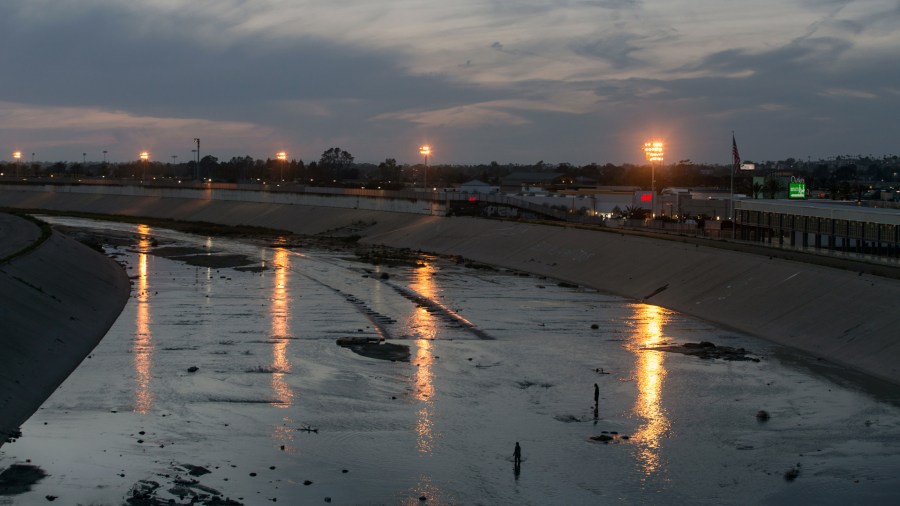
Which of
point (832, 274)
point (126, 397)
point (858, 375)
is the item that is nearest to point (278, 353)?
point (126, 397)

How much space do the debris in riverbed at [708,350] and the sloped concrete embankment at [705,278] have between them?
2992 millimetres

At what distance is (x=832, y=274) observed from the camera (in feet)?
165

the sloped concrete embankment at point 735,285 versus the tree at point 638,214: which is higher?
the tree at point 638,214

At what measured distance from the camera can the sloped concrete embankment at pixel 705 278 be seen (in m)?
41.7

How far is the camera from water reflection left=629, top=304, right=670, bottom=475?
27.6 meters

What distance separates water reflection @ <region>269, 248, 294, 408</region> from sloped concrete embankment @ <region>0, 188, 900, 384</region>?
19195 mm

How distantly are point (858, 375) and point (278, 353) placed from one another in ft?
69.8

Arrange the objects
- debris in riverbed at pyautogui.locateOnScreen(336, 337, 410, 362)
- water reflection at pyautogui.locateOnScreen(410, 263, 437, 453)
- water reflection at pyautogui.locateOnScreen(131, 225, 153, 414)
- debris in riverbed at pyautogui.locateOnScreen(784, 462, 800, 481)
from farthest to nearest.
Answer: debris in riverbed at pyautogui.locateOnScreen(336, 337, 410, 362) < water reflection at pyautogui.locateOnScreen(131, 225, 153, 414) < water reflection at pyautogui.locateOnScreen(410, 263, 437, 453) < debris in riverbed at pyautogui.locateOnScreen(784, 462, 800, 481)

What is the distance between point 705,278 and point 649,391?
2529 cm

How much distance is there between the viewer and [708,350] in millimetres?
41344

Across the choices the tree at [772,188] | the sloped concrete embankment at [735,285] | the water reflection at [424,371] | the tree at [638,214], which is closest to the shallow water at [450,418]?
the water reflection at [424,371]

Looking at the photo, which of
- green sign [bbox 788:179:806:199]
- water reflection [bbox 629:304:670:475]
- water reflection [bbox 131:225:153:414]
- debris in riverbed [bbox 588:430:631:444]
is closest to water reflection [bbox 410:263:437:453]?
debris in riverbed [bbox 588:430:631:444]

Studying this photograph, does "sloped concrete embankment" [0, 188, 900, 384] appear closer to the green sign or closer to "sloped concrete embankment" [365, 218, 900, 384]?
"sloped concrete embankment" [365, 218, 900, 384]

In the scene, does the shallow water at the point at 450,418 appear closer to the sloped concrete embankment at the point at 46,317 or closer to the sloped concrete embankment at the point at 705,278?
the sloped concrete embankment at the point at 46,317
